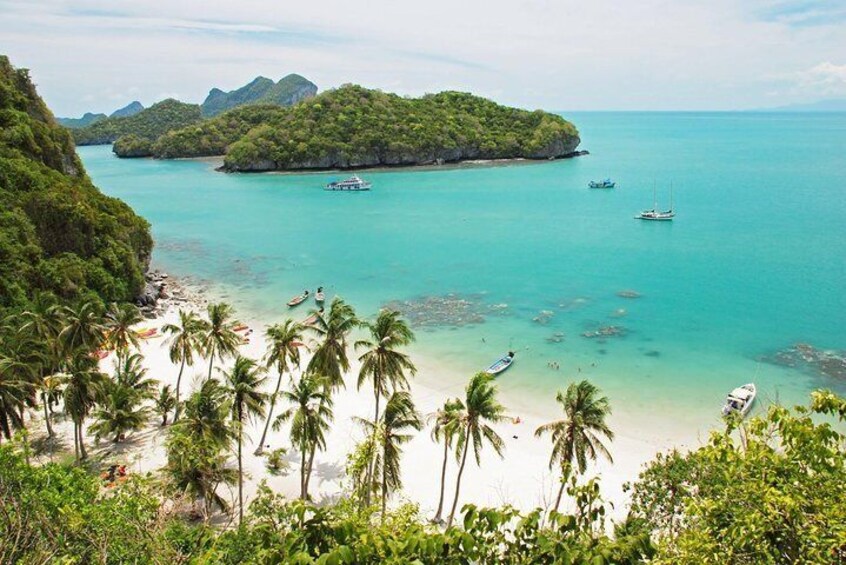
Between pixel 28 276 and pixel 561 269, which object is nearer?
pixel 28 276

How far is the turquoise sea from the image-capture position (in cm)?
4000

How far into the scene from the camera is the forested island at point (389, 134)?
155 metres

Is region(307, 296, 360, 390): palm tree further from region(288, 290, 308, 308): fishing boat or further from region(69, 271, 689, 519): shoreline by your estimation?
region(288, 290, 308, 308): fishing boat

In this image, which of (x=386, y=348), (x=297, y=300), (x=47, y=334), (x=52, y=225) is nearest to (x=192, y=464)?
(x=386, y=348)

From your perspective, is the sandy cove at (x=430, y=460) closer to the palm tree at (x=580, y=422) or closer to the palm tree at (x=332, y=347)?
the palm tree at (x=580, y=422)

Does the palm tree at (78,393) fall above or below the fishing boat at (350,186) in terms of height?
below

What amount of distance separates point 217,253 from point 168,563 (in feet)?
219

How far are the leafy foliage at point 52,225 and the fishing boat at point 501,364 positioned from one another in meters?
30.9

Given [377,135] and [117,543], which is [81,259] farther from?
[377,135]

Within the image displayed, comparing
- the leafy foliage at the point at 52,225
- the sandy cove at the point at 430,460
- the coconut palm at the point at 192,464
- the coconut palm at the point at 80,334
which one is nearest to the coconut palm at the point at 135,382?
the sandy cove at the point at 430,460

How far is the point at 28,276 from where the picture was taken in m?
40.2

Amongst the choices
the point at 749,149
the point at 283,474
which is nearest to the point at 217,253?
the point at 283,474

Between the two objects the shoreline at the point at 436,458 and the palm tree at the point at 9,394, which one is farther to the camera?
the shoreline at the point at 436,458

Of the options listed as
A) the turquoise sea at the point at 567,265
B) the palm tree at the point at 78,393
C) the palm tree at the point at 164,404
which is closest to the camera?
the palm tree at the point at 78,393
